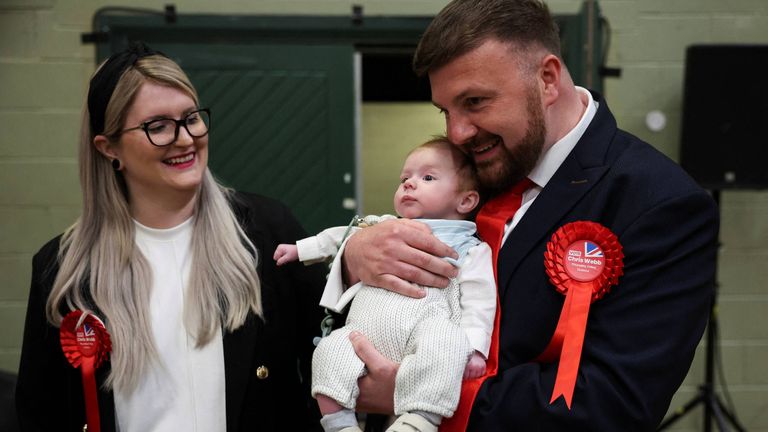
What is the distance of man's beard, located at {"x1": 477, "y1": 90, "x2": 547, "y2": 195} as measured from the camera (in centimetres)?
142

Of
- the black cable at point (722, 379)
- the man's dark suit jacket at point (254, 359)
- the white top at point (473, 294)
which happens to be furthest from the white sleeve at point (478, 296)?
the black cable at point (722, 379)

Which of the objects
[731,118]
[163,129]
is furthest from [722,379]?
[163,129]

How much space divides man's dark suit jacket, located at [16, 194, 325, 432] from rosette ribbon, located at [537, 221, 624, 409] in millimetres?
745

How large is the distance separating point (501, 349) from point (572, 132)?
17.1 inches

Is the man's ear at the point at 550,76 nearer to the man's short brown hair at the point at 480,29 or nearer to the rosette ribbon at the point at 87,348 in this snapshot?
the man's short brown hair at the point at 480,29

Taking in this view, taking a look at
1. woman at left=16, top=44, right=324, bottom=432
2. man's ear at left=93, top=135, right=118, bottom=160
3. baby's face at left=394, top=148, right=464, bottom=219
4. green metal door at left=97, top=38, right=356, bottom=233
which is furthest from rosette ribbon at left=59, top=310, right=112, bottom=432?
green metal door at left=97, top=38, right=356, bottom=233

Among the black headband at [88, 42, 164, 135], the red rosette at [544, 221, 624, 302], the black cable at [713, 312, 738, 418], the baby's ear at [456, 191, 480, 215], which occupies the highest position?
the black headband at [88, 42, 164, 135]

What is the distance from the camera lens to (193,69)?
3.61 m

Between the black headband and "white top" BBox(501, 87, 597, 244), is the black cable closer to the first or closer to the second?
"white top" BBox(501, 87, 597, 244)

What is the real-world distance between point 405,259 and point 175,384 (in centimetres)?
66

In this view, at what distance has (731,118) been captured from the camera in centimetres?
329

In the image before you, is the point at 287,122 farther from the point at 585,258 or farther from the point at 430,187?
the point at 585,258

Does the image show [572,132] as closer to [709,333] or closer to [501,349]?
[501,349]

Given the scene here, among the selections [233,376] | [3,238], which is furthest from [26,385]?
[3,238]
